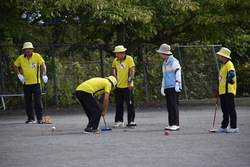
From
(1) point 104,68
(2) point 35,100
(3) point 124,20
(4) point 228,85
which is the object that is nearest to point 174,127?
(4) point 228,85

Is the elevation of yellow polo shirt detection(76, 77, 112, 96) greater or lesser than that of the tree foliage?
lesser

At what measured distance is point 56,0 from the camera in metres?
17.8

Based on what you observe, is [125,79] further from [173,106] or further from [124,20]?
[124,20]

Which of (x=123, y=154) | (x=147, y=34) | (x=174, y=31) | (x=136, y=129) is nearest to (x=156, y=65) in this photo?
(x=174, y=31)

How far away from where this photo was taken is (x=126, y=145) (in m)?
10.4

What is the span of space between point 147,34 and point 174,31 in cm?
273

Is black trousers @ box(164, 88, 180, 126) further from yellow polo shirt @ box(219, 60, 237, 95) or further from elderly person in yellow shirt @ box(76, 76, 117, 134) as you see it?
elderly person in yellow shirt @ box(76, 76, 117, 134)

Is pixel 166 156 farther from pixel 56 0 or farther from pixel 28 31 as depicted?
pixel 28 31

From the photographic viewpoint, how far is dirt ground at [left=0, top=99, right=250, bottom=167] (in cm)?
861

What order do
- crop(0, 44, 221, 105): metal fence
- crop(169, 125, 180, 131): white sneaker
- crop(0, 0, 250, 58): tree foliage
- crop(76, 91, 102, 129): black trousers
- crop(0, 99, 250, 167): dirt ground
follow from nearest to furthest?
crop(0, 99, 250, 167): dirt ground
crop(76, 91, 102, 129): black trousers
crop(169, 125, 180, 131): white sneaker
crop(0, 0, 250, 58): tree foliage
crop(0, 44, 221, 105): metal fence

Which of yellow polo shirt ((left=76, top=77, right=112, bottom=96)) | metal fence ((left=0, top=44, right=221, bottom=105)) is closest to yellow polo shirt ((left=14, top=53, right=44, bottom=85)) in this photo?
yellow polo shirt ((left=76, top=77, right=112, bottom=96))

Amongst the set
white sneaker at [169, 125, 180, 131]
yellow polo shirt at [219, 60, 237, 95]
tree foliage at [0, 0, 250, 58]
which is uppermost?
tree foliage at [0, 0, 250, 58]

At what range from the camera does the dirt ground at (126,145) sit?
861 cm

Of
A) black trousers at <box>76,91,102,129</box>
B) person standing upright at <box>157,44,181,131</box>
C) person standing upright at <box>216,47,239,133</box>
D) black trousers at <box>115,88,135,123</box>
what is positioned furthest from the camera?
black trousers at <box>115,88,135,123</box>
